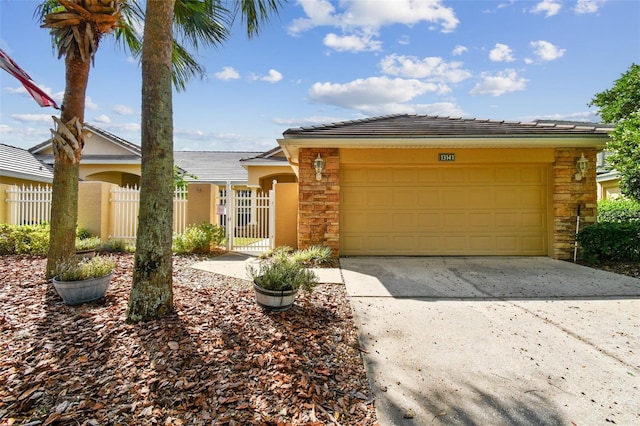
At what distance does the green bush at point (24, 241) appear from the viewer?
23.2ft

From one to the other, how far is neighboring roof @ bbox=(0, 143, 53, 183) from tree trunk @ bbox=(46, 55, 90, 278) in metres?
10.0

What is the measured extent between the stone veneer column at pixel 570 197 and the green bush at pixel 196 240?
875 centimetres

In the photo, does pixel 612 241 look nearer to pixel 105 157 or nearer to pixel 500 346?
pixel 500 346

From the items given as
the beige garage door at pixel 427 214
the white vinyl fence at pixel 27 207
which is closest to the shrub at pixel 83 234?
the white vinyl fence at pixel 27 207

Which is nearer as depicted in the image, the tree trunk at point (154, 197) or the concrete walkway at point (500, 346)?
the concrete walkway at point (500, 346)

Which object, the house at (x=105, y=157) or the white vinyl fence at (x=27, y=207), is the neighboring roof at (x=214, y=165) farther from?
the white vinyl fence at (x=27, y=207)

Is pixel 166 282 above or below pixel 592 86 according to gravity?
below

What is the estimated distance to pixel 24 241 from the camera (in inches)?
283

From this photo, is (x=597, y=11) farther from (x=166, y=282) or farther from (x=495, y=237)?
(x=166, y=282)

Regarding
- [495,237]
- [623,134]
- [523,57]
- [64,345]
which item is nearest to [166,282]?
[64,345]

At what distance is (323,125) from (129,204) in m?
6.19

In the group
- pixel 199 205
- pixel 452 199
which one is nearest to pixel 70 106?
pixel 199 205

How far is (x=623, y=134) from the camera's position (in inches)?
266

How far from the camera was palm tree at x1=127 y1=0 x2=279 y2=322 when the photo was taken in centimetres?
310
